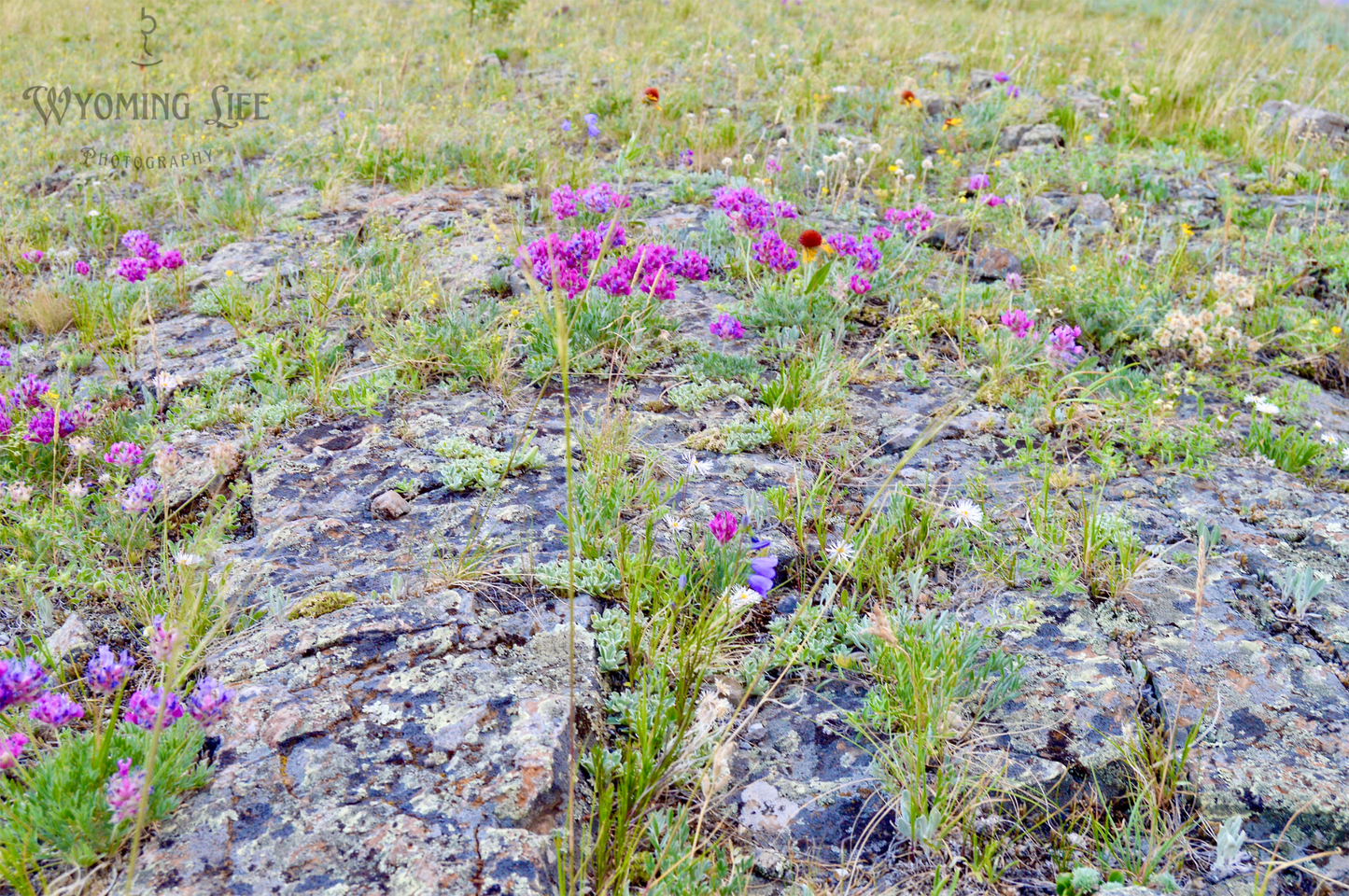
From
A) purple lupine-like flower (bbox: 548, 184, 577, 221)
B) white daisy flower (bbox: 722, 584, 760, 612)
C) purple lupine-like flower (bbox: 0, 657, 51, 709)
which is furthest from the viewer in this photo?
purple lupine-like flower (bbox: 548, 184, 577, 221)

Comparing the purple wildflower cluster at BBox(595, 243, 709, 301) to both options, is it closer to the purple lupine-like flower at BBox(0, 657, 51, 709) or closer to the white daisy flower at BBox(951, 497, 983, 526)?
the white daisy flower at BBox(951, 497, 983, 526)

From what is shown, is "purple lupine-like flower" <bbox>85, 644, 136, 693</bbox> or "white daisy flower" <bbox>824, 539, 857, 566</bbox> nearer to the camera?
"purple lupine-like flower" <bbox>85, 644, 136, 693</bbox>

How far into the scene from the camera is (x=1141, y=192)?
6.00 m

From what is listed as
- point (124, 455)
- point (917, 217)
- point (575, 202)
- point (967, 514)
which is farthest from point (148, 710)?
point (917, 217)

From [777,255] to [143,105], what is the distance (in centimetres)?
753

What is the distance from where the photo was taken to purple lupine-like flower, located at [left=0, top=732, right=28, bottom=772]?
5.41ft

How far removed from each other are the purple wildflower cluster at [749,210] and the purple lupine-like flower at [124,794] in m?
3.66

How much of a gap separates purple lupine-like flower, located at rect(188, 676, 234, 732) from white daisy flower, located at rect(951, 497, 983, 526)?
2350 mm

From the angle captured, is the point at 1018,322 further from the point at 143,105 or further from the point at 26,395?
the point at 143,105

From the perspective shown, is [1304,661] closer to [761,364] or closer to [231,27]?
[761,364]

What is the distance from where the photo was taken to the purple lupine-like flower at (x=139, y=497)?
8.52 feet

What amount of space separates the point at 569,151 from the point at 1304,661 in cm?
594

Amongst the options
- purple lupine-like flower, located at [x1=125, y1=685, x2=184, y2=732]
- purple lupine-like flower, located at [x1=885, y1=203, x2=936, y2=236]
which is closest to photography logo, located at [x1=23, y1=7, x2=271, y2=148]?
purple lupine-like flower, located at [x1=885, y1=203, x2=936, y2=236]

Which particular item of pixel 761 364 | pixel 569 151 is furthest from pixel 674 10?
pixel 761 364
